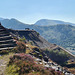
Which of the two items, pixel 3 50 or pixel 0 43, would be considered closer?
pixel 3 50

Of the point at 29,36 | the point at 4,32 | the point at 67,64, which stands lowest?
the point at 67,64

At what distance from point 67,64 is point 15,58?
294ft

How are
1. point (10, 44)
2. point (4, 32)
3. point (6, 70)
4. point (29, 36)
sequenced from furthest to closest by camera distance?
point (29, 36) < point (4, 32) < point (10, 44) < point (6, 70)

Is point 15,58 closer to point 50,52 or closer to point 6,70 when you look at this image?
point 6,70

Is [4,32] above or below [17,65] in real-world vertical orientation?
above

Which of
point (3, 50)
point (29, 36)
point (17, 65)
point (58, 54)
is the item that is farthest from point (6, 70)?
point (29, 36)

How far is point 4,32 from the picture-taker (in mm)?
47844

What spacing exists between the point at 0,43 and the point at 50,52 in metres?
91.3

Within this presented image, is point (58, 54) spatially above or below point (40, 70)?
below

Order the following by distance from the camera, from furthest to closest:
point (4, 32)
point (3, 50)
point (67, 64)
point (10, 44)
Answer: point (67, 64) → point (4, 32) → point (10, 44) → point (3, 50)

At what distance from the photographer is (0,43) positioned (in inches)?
1558

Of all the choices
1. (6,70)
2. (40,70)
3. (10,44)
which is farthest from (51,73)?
(10,44)

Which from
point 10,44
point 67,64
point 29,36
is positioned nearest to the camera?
point 10,44

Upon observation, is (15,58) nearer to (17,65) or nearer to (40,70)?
(17,65)
